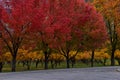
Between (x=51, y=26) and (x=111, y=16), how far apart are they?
→ 15247 mm

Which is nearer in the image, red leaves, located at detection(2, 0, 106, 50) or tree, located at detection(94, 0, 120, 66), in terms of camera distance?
red leaves, located at detection(2, 0, 106, 50)

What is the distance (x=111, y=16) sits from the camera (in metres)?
51.9

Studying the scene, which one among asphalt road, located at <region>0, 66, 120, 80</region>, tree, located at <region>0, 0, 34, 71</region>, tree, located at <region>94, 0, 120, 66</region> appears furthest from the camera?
tree, located at <region>94, 0, 120, 66</region>

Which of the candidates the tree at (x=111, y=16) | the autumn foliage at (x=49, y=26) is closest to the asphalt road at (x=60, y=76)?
the autumn foliage at (x=49, y=26)

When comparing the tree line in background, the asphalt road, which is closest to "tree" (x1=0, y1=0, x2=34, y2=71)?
the tree line in background

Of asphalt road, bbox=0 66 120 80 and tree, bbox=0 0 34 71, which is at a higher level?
tree, bbox=0 0 34 71

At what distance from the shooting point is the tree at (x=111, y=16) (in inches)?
2018

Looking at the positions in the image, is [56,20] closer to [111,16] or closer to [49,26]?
[49,26]

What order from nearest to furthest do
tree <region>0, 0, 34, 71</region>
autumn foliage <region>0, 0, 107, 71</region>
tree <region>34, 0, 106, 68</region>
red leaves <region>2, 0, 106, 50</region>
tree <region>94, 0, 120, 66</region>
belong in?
tree <region>0, 0, 34, 71</region> < red leaves <region>2, 0, 106, 50</region> < autumn foliage <region>0, 0, 107, 71</region> < tree <region>34, 0, 106, 68</region> < tree <region>94, 0, 120, 66</region>

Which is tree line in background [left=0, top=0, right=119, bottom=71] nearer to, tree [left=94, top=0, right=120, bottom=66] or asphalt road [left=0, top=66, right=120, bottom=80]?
tree [left=94, top=0, right=120, bottom=66]

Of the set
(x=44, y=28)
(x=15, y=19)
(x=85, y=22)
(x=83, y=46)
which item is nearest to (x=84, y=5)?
(x=85, y=22)

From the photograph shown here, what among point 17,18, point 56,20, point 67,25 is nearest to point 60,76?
point 17,18

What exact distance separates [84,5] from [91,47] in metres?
5.81

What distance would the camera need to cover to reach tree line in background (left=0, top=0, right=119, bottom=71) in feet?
122
